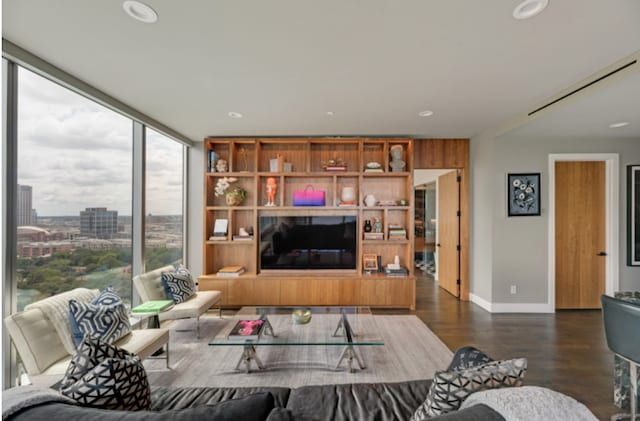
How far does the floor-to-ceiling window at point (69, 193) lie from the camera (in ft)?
7.27

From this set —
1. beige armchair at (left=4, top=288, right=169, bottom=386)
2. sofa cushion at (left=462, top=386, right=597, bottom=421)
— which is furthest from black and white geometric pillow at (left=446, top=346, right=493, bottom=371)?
beige armchair at (left=4, top=288, right=169, bottom=386)

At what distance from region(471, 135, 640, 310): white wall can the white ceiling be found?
71 centimetres

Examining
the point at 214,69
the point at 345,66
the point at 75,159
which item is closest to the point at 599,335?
the point at 345,66

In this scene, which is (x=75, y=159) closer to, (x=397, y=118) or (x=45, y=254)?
(x=45, y=254)

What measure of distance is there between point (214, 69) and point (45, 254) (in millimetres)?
2024

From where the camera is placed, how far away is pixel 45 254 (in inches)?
92.7

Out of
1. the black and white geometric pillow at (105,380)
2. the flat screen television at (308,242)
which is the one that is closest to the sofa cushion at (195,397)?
the black and white geometric pillow at (105,380)

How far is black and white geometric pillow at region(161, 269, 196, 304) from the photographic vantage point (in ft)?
10.9

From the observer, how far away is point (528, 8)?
169 centimetres

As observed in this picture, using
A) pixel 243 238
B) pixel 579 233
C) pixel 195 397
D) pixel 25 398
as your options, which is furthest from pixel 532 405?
pixel 579 233

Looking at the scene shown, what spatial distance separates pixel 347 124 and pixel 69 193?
120 inches

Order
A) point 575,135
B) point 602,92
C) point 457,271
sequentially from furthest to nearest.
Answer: point 457,271
point 575,135
point 602,92

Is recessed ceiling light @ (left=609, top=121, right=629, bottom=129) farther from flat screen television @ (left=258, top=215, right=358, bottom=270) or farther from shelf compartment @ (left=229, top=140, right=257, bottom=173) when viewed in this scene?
shelf compartment @ (left=229, top=140, right=257, bottom=173)

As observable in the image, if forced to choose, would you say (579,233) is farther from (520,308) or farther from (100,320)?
(100,320)
